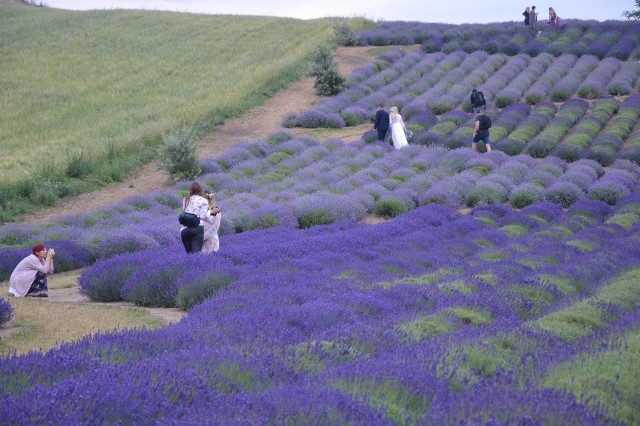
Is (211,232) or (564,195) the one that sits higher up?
(211,232)

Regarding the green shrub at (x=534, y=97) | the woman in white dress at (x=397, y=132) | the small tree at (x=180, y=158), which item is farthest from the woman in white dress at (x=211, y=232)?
the green shrub at (x=534, y=97)

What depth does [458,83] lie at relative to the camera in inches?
1283

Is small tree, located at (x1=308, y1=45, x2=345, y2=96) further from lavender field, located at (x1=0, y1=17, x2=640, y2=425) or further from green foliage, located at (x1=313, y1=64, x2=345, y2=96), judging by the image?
lavender field, located at (x1=0, y1=17, x2=640, y2=425)

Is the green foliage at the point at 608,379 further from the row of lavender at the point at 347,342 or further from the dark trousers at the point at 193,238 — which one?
the dark trousers at the point at 193,238

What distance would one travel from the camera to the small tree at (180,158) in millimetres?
21656

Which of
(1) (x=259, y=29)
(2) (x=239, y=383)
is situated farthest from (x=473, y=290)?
(1) (x=259, y=29)

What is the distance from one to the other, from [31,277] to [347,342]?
593 centimetres

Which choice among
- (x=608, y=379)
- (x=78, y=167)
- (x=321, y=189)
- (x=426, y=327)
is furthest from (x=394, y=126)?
(x=608, y=379)

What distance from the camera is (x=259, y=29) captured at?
48.3 meters

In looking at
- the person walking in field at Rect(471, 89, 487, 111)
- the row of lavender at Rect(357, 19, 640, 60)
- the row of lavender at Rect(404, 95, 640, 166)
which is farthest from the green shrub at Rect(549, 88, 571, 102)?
the row of lavender at Rect(357, 19, 640, 60)

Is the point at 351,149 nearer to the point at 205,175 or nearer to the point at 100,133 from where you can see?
the point at 205,175

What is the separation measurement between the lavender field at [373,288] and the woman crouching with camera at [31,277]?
0.60 meters

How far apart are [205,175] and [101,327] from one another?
43.6 feet

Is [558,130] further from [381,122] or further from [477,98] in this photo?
[381,122]
